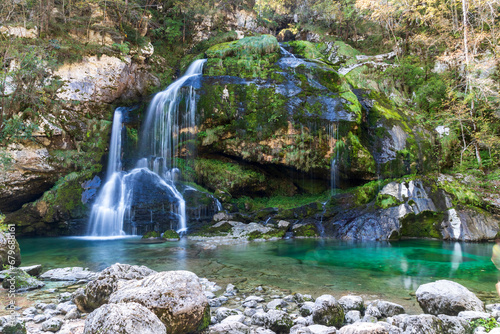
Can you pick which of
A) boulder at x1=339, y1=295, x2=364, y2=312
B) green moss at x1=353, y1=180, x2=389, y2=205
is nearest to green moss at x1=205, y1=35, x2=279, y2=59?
green moss at x1=353, y1=180, x2=389, y2=205

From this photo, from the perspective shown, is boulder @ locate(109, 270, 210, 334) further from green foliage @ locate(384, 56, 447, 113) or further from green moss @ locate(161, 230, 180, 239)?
green foliage @ locate(384, 56, 447, 113)

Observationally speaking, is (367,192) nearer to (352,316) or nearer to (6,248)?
(352,316)

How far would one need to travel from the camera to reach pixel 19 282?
14.7 feet

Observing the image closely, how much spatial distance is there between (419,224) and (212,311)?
30.8ft

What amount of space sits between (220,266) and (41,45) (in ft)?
40.6

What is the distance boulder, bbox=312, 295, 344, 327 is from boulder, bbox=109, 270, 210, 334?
1.21 metres

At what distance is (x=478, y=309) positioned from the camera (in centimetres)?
327

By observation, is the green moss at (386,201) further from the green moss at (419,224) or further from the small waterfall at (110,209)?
the small waterfall at (110,209)

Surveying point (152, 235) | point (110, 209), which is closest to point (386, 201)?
point (152, 235)

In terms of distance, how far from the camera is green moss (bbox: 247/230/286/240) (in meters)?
10.3

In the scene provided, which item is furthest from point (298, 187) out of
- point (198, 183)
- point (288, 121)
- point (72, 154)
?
point (72, 154)

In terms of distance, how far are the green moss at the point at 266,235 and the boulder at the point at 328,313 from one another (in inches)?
276

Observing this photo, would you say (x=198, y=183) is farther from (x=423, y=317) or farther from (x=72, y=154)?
(x=423, y=317)

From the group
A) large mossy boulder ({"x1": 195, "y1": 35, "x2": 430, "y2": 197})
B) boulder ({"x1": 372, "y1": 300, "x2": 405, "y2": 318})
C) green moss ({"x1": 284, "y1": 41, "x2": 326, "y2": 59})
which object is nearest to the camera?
boulder ({"x1": 372, "y1": 300, "x2": 405, "y2": 318})
